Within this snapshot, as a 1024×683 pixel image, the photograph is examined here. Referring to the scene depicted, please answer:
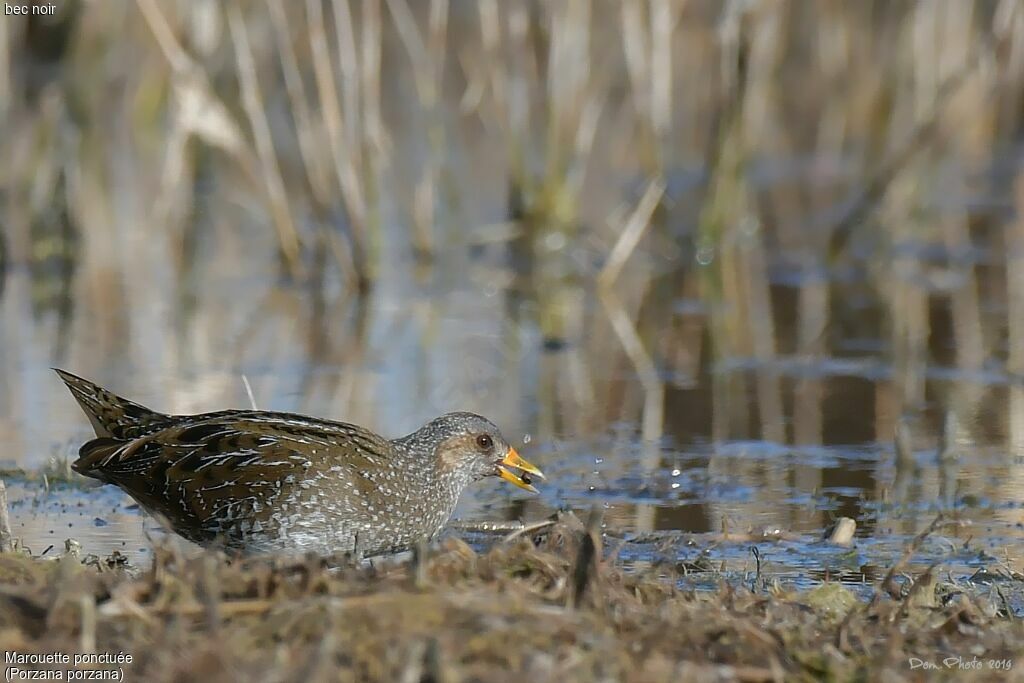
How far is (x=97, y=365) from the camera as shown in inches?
375

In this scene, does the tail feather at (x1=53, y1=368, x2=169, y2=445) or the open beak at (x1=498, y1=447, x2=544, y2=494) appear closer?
the tail feather at (x1=53, y1=368, x2=169, y2=445)

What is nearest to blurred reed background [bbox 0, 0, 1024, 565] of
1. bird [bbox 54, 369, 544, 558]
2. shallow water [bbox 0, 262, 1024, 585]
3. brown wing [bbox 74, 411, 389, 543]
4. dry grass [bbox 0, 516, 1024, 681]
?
shallow water [bbox 0, 262, 1024, 585]

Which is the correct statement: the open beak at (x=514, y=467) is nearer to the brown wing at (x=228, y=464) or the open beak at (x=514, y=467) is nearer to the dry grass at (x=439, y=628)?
the brown wing at (x=228, y=464)

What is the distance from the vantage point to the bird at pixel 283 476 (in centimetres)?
578

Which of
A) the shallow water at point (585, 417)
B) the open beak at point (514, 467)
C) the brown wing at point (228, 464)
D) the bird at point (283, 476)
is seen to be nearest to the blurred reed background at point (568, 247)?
the shallow water at point (585, 417)

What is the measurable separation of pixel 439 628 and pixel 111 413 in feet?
8.52

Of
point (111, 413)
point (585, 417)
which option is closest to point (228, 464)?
point (111, 413)

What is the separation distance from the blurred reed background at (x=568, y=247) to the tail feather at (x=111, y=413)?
1317 mm

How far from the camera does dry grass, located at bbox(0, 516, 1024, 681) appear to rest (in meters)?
4.01

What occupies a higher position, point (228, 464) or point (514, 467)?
point (514, 467)

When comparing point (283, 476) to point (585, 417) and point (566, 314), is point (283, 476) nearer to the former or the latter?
point (585, 417)

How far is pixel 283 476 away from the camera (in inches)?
229

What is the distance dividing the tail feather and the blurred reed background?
4.32 feet

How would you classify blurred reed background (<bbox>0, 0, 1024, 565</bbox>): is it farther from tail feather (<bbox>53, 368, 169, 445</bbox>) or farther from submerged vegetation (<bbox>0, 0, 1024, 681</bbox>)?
tail feather (<bbox>53, 368, 169, 445</bbox>)
